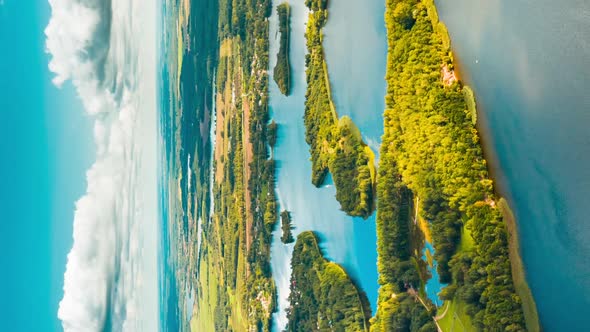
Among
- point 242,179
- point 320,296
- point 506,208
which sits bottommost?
point 320,296

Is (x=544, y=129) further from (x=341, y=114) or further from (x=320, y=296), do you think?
(x=320, y=296)

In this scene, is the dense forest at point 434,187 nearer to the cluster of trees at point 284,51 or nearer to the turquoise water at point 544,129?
the turquoise water at point 544,129

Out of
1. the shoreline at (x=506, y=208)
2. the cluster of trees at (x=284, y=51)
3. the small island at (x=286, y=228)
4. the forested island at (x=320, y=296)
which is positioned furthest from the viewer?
the cluster of trees at (x=284, y=51)

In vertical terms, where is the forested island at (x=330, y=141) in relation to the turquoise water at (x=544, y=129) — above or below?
above

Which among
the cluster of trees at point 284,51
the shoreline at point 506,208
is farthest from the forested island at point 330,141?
the shoreline at point 506,208

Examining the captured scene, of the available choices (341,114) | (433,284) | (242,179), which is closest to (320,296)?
(433,284)

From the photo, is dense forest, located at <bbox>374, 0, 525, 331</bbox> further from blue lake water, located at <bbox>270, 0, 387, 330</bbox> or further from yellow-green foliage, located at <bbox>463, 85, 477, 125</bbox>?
blue lake water, located at <bbox>270, 0, 387, 330</bbox>

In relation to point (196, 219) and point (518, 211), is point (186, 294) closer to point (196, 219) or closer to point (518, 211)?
point (196, 219)
